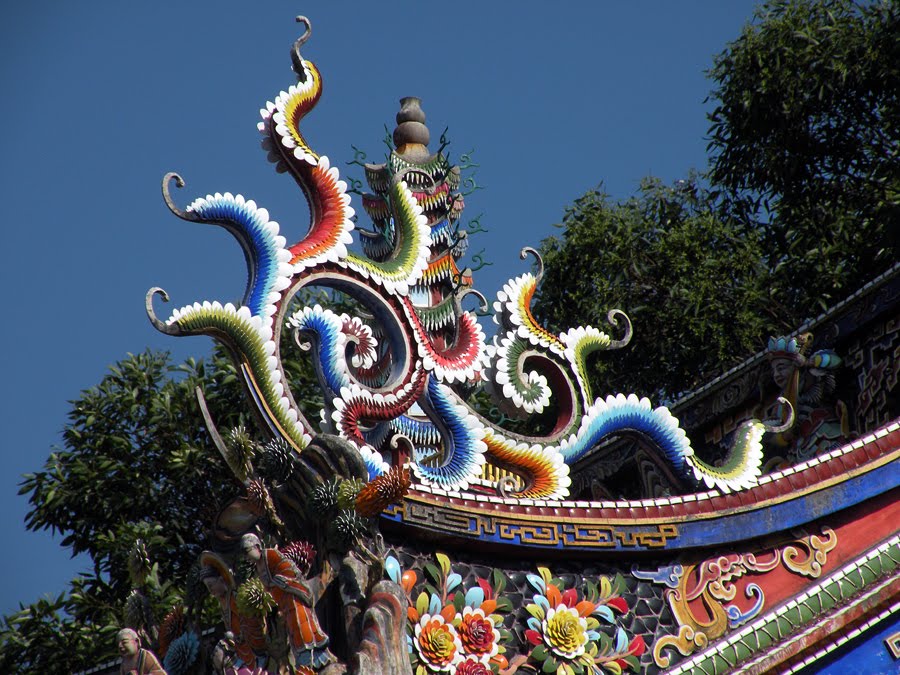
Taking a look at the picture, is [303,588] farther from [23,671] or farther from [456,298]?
[23,671]

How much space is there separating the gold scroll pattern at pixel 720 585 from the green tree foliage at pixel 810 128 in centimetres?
782

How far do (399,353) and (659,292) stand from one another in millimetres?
8036

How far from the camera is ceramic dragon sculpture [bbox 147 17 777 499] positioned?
9.32m

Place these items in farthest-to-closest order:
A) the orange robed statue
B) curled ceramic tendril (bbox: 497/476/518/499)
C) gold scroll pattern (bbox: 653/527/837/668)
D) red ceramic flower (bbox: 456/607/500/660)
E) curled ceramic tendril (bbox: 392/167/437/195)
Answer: curled ceramic tendril (bbox: 392/167/437/195) < curled ceramic tendril (bbox: 497/476/518/499) < gold scroll pattern (bbox: 653/527/837/668) < red ceramic flower (bbox: 456/607/500/660) < the orange robed statue

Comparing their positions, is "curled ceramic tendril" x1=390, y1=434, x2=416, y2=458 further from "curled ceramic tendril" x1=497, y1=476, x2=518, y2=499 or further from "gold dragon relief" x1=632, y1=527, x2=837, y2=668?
"gold dragon relief" x1=632, y1=527, x2=837, y2=668

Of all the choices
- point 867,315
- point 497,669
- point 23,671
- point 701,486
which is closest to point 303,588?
point 497,669

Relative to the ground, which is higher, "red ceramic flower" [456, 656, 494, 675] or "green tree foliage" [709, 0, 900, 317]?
"green tree foliage" [709, 0, 900, 317]

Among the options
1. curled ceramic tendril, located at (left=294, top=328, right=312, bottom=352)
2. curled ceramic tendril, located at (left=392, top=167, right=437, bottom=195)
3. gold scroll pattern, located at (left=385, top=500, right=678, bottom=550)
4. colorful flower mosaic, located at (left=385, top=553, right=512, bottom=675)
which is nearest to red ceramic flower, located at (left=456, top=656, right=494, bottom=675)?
colorful flower mosaic, located at (left=385, top=553, right=512, bottom=675)

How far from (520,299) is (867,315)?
247cm

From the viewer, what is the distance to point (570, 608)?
9.16m

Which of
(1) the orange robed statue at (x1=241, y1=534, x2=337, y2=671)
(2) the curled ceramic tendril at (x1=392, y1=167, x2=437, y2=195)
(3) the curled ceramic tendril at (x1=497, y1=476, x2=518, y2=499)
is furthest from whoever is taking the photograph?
(2) the curled ceramic tendril at (x1=392, y1=167, x2=437, y2=195)

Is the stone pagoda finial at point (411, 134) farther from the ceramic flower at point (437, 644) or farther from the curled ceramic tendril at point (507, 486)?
the ceramic flower at point (437, 644)

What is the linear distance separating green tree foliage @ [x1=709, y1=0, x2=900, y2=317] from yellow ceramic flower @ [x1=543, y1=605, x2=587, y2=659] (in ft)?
28.4

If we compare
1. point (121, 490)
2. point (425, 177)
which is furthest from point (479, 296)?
point (121, 490)
